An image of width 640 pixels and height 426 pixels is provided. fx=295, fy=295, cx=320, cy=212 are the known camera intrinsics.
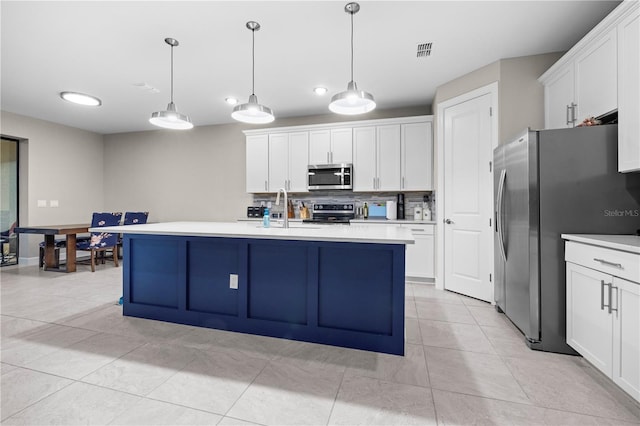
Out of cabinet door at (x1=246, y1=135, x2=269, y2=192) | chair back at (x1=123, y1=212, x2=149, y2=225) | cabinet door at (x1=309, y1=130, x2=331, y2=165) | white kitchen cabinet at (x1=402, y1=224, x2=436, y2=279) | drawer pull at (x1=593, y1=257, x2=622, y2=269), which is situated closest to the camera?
drawer pull at (x1=593, y1=257, x2=622, y2=269)

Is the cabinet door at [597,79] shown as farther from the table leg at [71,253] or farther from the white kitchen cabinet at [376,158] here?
the table leg at [71,253]

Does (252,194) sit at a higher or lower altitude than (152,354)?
higher

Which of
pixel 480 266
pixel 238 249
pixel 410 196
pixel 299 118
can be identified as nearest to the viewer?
pixel 238 249

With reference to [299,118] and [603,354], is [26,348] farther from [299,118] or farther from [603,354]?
[299,118]

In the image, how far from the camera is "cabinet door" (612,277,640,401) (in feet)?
5.07

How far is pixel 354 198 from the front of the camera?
5.08 metres

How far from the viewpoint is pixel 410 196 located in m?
4.80

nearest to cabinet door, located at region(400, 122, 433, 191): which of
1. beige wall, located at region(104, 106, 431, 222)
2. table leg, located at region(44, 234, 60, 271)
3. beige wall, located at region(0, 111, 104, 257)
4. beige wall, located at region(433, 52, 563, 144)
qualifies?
beige wall, located at region(433, 52, 563, 144)

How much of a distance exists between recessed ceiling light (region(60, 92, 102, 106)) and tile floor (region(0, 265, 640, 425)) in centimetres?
316

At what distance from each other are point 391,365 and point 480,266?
2040 millimetres

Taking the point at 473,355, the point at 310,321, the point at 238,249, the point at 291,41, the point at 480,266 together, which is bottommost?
the point at 473,355

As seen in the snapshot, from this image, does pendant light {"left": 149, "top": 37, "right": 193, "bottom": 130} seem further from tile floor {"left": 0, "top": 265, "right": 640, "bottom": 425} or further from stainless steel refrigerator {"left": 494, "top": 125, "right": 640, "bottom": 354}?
stainless steel refrigerator {"left": 494, "top": 125, "right": 640, "bottom": 354}

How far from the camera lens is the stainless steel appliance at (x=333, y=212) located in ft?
16.1

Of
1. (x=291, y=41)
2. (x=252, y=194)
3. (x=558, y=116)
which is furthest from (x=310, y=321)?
(x=252, y=194)
